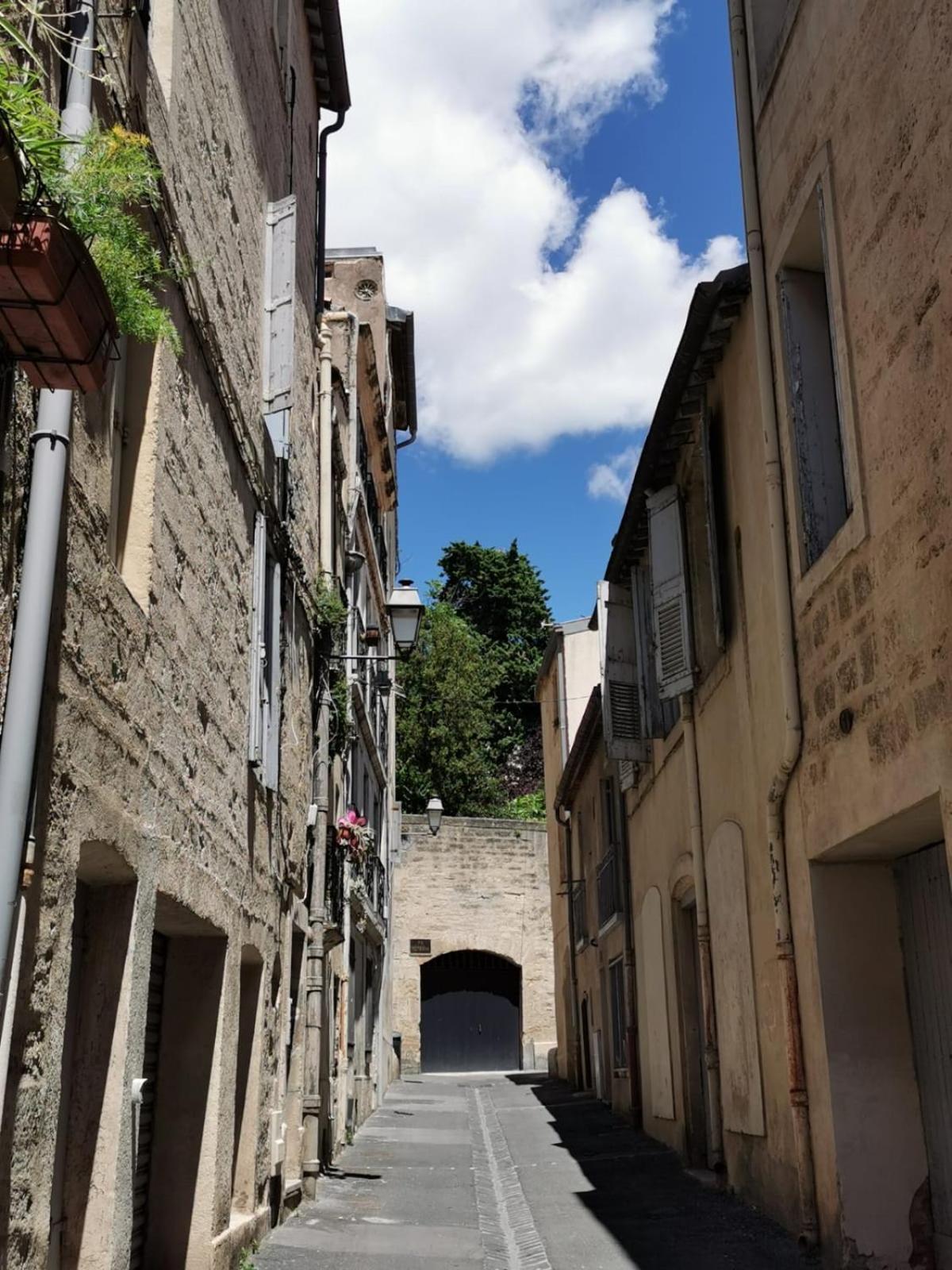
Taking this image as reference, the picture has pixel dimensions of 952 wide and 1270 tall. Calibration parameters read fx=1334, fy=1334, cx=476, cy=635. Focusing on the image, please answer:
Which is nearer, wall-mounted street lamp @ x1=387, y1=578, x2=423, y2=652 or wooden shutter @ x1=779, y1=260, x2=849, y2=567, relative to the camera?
wooden shutter @ x1=779, y1=260, x2=849, y2=567

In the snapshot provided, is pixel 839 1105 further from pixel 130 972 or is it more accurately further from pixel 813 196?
pixel 813 196

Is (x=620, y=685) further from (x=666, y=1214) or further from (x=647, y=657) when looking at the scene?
(x=666, y=1214)

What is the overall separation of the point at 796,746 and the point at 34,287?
18.2ft

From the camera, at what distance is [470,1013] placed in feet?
106

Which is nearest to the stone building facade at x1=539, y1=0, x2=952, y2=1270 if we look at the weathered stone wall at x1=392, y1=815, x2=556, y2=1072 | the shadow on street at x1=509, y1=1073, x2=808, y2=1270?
the shadow on street at x1=509, y1=1073, x2=808, y2=1270

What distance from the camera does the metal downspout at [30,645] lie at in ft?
12.1

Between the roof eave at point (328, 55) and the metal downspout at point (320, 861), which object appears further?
the roof eave at point (328, 55)

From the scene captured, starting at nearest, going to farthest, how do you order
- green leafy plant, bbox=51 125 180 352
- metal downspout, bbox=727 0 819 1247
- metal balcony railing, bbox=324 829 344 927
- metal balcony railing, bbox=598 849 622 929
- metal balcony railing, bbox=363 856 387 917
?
green leafy plant, bbox=51 125 180 352 < metal downspout, bbox=727 0 819 1247 < metal balcony railing, bbox=324 829 344 927 < metal balcony railing, bbox=598 849 622 929 < metal balcony railing, bbox=363 856 387 917

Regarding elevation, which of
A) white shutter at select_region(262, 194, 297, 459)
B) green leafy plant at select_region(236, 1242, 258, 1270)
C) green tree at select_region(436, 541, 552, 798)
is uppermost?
green tree at select_region(436, 541, 552, 798)

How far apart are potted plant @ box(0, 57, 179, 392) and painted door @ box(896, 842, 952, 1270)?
478 cm

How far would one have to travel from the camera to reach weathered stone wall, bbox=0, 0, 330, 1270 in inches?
168

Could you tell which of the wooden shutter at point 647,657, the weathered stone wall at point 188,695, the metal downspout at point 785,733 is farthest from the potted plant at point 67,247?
the wooden shutter at point 647,657

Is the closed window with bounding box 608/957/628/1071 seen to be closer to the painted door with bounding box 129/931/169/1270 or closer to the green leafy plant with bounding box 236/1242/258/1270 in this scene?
the green leafy plant with bounding box 236/1242/258/1270

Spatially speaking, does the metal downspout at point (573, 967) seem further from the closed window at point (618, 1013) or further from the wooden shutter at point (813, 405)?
the wooden shutter at point (813, 405)
